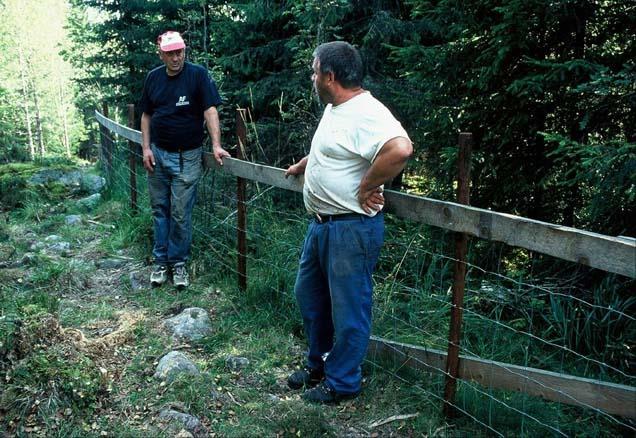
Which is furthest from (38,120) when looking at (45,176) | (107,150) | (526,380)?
(526,380)

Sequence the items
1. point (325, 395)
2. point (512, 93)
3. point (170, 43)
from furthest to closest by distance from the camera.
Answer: point (170, 43) → point (512, 93) → point (325, 395)

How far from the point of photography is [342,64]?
2.90 m

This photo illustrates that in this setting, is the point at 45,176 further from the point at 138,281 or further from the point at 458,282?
the point at 458,282

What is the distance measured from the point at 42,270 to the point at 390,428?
3814mm

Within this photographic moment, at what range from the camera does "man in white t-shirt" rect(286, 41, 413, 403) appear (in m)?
2.83

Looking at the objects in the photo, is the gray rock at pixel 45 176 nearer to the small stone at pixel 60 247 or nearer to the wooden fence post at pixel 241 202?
the small stone at pixel 60 247

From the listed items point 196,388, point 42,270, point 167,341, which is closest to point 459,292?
point 196,388

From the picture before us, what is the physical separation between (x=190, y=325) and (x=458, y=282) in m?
2.16

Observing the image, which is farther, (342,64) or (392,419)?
(392,419)

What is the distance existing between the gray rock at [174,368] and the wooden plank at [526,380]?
3.84ft

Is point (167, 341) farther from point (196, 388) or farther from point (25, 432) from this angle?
point (25, 432)

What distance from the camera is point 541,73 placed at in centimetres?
455

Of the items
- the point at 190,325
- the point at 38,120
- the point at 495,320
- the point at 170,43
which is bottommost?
the point at 38,120

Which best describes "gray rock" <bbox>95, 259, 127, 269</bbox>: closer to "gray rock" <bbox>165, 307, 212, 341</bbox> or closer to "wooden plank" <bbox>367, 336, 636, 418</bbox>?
"gray rock" <bbox>165, 307, 212, 341</bbox>
